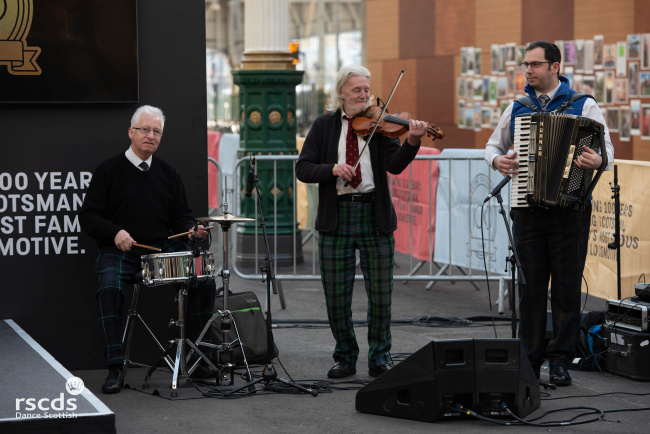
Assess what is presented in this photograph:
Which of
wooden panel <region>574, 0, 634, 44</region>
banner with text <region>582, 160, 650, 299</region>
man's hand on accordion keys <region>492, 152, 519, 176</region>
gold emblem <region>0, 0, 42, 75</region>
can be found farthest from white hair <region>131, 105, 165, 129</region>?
wooden panel <region>574, 0, 634, 44</region>

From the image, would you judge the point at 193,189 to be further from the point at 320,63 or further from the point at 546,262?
the point at 320,63

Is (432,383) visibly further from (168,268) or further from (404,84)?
(404,84)

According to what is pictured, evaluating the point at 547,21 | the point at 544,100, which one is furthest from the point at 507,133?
the point at 547,21

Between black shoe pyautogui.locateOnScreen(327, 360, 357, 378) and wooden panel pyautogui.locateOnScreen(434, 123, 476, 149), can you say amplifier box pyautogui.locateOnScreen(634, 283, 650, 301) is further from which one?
wooden panel pyautogui.locateOnScreen(434, 123, 476, 149)

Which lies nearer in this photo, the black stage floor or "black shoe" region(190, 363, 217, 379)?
the black stage floor

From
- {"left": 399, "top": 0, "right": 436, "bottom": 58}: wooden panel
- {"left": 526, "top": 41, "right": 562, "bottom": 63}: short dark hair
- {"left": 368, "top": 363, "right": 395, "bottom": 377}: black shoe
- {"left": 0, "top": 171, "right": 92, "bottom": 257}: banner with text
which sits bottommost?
{"left": 368, "top": 363, "right": 395, "bottom": 377}: black shoe

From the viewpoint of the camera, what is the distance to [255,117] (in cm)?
1235

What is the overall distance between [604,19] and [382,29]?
678 cm

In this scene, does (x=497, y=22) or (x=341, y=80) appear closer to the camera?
(x=341, y=80)

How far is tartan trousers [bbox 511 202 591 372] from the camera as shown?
6.71 metres

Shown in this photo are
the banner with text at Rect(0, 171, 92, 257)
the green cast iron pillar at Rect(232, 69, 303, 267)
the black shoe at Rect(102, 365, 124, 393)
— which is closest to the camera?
the black shoe at Rect(102, 365, 124, 393)

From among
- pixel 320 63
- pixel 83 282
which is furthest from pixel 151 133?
pixel 320 63

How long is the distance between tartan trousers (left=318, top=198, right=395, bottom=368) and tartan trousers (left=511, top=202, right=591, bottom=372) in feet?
2.93

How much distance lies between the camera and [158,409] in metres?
6.25
